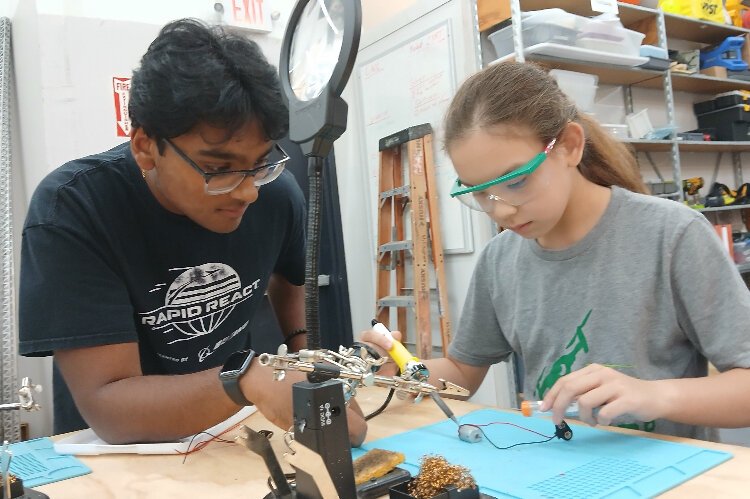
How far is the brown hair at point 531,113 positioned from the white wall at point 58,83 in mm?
1658

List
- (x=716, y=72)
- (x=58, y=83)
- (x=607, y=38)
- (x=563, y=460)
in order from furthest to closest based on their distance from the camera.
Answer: (x=716, y=72)
(x=607, y=38)
(x=58, y=83)
(x=563, y=460)

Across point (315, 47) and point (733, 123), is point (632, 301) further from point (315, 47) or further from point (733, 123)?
point (733, 123)

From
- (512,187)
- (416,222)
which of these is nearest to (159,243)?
(512,187)

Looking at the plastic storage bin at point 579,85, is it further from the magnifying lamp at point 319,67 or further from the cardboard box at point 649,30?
the magnifying lamp at point 319,67

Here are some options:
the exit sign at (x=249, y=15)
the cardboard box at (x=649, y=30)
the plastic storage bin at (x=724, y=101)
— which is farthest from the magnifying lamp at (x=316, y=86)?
the plastic storage bin at (x=724, y=101)

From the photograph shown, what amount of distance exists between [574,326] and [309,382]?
27.8 inches

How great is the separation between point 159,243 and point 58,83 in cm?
157

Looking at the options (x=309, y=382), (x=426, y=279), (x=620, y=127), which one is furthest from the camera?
(x=620, y=127)

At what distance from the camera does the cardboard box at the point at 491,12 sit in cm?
259

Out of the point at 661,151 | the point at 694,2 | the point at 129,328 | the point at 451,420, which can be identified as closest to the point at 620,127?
the point at 661,151

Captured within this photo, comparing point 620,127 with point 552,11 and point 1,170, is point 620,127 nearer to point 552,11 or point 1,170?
point 552,11

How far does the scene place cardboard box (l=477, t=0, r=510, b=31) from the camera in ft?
8.49

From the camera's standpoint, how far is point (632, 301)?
108cm

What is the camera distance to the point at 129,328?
1.02 m
